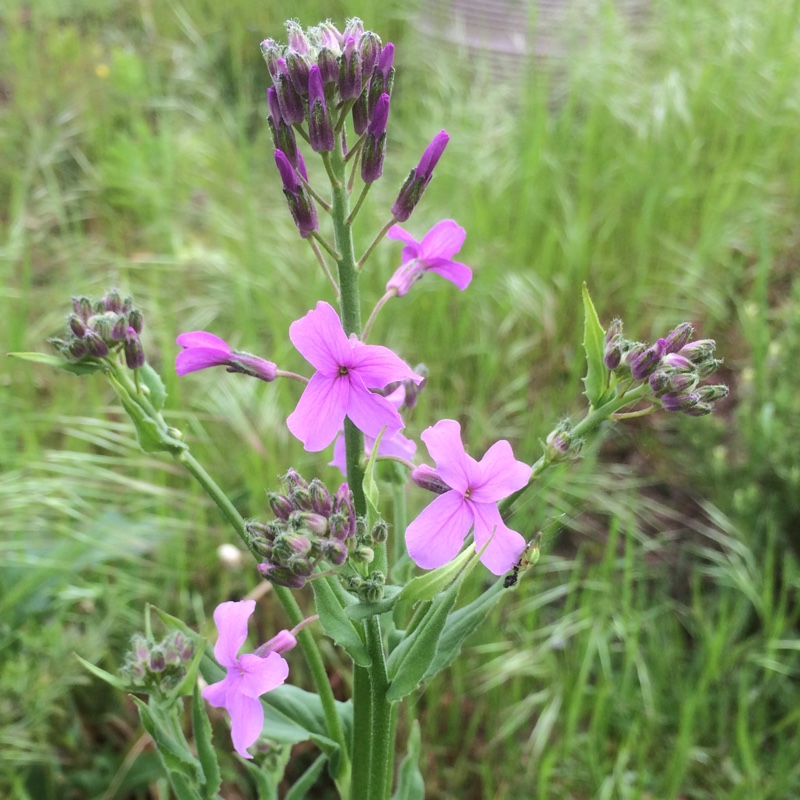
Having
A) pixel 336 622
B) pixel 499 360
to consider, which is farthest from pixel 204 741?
pixel 499 360

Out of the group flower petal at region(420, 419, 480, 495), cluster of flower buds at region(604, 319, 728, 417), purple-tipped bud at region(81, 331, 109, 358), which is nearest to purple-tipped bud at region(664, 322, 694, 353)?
cluster of flower buds at region(604, 319, 728, 417)

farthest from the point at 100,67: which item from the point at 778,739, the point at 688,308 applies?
the point at 778,739

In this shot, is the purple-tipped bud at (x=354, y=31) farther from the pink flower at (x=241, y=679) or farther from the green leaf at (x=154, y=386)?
the pink flower at (x=241, y=679)

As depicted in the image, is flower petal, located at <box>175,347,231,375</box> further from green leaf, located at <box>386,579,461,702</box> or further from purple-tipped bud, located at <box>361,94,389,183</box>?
green leaf, located at <box>386,579,461,702</box>

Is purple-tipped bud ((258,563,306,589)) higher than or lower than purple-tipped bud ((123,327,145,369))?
lower

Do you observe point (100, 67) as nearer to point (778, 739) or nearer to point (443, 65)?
point (443, 65)

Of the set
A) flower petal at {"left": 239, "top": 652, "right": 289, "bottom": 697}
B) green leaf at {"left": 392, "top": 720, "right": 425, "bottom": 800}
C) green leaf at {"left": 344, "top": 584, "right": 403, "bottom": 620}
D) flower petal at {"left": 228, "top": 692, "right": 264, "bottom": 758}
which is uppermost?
green leaf at {"left": 344, "top": 584, "right": 403, "bottom": 620}

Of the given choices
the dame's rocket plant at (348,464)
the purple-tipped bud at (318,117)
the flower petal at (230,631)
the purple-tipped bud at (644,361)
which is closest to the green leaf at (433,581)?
the dame's rocket plant at (348,464)
